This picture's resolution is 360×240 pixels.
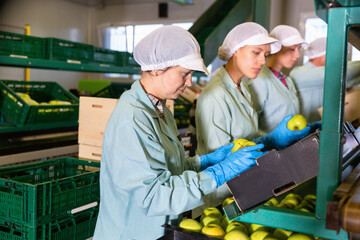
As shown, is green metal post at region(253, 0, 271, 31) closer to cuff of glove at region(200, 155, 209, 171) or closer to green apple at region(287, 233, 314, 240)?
cuff of glove at region(200, 155, 209, 171)

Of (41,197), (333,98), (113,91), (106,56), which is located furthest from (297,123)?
(113,91)

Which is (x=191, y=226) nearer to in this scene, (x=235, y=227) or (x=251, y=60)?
(x=235, y=227)

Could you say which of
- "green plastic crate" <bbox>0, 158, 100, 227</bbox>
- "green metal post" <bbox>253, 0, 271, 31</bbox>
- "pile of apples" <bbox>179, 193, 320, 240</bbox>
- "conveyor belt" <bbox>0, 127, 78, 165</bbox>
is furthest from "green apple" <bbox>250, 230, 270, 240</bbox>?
"green metal post" <bbox>253, 0, 271, 31</bbox>

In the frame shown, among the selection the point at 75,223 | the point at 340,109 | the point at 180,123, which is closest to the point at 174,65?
the point at 340,109

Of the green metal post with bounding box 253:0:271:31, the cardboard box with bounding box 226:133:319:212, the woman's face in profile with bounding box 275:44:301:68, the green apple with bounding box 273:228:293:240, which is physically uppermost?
the green metal post with bounding box 253:0:271:31

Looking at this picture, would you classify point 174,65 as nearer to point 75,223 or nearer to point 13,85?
point 75,223

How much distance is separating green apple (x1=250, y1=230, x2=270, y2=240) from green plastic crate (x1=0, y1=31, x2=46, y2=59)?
3.13 m

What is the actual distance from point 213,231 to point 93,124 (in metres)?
1.74

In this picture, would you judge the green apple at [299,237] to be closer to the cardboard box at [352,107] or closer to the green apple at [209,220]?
the green apple at [209,220]

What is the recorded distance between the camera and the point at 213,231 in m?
1.57

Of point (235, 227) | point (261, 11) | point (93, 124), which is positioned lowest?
point (235, 227)

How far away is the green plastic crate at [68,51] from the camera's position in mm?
4184

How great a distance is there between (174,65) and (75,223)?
4.68 ft

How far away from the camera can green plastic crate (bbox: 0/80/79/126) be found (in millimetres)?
3867
